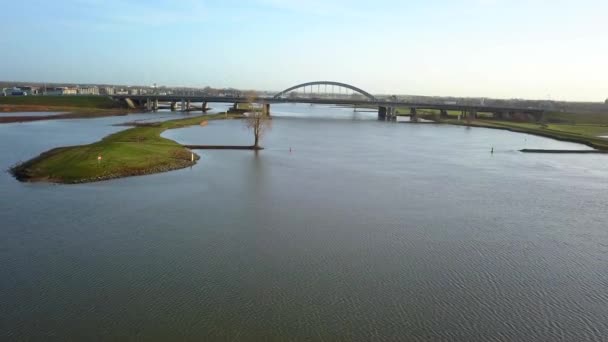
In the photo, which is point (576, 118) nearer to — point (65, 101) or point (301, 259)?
point (301, 259)

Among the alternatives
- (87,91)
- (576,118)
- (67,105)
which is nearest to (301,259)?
(576,118)

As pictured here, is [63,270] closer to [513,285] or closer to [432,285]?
[432,285]

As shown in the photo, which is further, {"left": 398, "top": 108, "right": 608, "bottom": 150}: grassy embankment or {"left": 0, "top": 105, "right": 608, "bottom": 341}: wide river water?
{"left": 398, "top": 108, "right": 608, "bottom": 150}: grassy embankment

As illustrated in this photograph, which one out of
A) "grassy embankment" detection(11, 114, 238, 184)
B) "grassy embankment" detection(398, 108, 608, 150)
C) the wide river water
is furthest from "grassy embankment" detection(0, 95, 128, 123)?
"grassy embankment" detection(398, 108, 608, 150)

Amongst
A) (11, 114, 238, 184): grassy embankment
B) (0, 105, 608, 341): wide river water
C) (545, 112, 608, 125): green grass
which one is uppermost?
(545, 112, 608, 125): green grass

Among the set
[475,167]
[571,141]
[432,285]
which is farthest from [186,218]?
[571,141]

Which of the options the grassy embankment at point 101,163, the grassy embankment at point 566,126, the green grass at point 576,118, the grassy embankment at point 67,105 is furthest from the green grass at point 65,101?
the green grass at point 576,118

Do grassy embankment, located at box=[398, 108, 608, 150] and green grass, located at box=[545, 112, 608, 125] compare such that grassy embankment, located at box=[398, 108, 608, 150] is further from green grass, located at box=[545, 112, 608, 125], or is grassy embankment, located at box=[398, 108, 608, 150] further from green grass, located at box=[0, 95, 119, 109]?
A: green grass, located at box=[0, 95, 119, 109]
